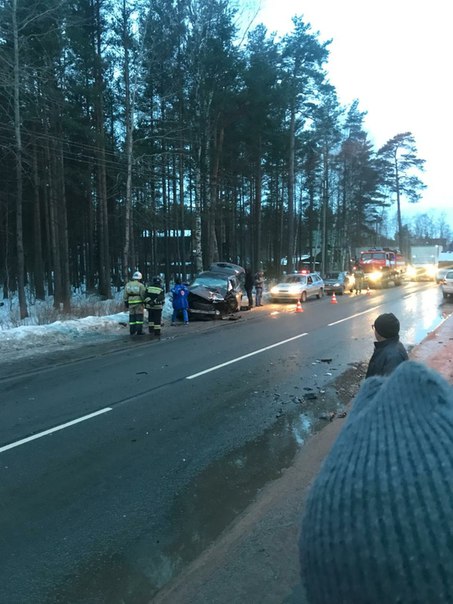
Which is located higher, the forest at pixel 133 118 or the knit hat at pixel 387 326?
the forest at pixel 133 118

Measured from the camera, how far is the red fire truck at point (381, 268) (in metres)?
36.6

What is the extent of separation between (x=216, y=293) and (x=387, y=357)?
1537 centimetres

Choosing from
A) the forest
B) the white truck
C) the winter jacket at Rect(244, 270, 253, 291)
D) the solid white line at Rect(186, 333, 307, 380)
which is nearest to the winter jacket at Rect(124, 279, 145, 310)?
the solid white line at Rect(186, 333, 307, 380)

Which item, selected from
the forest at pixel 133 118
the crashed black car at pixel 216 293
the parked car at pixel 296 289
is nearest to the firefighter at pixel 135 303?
the crashed black car at pixel 216 293

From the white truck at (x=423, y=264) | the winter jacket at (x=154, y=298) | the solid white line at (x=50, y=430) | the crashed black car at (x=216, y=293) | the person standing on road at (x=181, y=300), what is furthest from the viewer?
the white truck at (x=423, y=264)

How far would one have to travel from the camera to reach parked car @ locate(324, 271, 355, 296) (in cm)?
3209

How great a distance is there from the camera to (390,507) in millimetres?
963

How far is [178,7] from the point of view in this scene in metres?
25.4

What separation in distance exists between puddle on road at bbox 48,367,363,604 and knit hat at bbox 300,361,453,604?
2433mm

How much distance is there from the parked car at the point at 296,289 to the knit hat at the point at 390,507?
24926 mm

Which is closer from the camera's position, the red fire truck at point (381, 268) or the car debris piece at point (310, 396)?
the car debris piece at point (310, 396)

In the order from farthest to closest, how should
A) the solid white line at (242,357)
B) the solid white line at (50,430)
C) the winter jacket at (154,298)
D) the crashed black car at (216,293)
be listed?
the crashed black car at (216,293), the winter jacket at (154,298), the solid white line at (242,357), the solid white line at (50,430)

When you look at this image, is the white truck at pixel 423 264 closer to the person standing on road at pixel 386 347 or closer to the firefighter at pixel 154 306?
the firefighter at pixel 154 306

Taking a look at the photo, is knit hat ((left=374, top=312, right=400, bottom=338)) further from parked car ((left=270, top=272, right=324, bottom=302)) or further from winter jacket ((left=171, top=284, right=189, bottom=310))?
parked car ((left=270, top=272, right=324, bottom=302))
